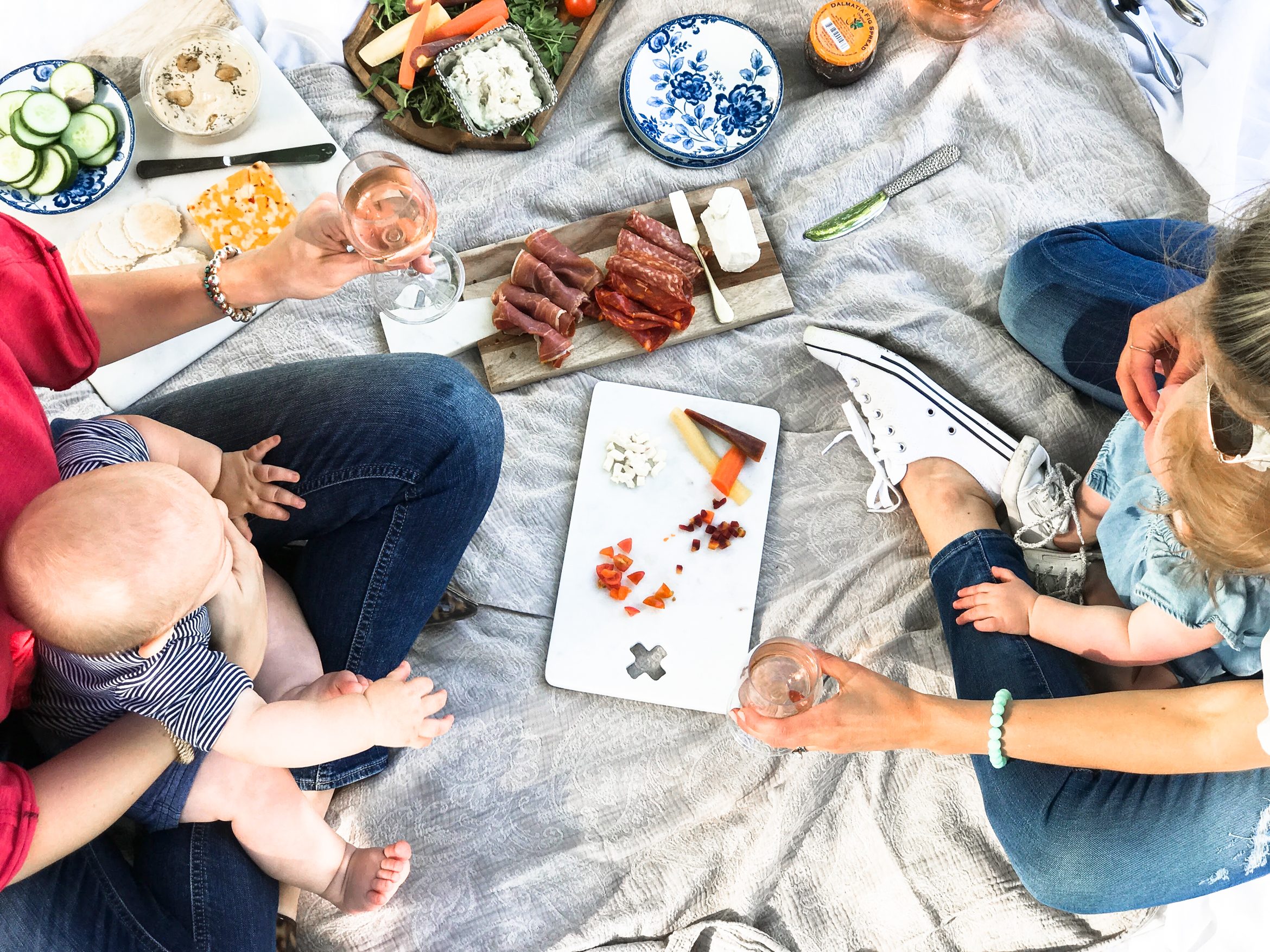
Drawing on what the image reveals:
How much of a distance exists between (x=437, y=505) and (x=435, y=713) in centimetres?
40

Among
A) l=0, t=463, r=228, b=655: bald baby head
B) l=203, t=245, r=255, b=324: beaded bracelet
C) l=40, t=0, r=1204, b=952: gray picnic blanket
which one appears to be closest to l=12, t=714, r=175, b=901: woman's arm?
l=0, t=463, r=228, b=655: bald baby head

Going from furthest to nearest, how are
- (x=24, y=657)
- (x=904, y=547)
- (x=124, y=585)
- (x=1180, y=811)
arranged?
(x=904, y=547)
(x=1180, y=811)
(x=24, y=657)
(x=124, y=585)

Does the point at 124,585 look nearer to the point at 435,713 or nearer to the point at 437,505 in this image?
the point at 437,505

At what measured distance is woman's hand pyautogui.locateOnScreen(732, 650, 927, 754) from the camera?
130cm

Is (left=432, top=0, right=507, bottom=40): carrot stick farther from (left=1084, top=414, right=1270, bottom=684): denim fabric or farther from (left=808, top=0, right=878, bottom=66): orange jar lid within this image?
(left=1084, top=414, right=1270, bottom=684): denim fabric

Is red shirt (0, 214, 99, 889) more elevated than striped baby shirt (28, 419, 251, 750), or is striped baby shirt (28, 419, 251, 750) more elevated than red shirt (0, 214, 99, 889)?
red shirt (0, 214, 99, 889)

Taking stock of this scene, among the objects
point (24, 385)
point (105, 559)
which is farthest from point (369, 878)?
point (24, 385)

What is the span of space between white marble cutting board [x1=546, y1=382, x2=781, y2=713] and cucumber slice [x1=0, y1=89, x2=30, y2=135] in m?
1.08

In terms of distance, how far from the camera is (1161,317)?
138cm

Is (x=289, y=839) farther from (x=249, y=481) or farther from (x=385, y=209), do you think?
(x=385, y=209)

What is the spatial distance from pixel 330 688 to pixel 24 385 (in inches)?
21.4

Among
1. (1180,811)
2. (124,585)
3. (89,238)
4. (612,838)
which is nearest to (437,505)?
(124,585)

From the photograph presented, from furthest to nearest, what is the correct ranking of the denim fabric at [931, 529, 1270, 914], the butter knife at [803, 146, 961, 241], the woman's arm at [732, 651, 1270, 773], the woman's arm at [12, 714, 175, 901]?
1. the butter knife at [803, 146, 961, 241]
2. the denim fabric at [931, 529, 1270, 914]
3. the woman's arm at [732, 651, 1270, 773]
4. the woman's arm at [12, 714, 175, 901]

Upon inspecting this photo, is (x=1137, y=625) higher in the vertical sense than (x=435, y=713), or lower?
higher
